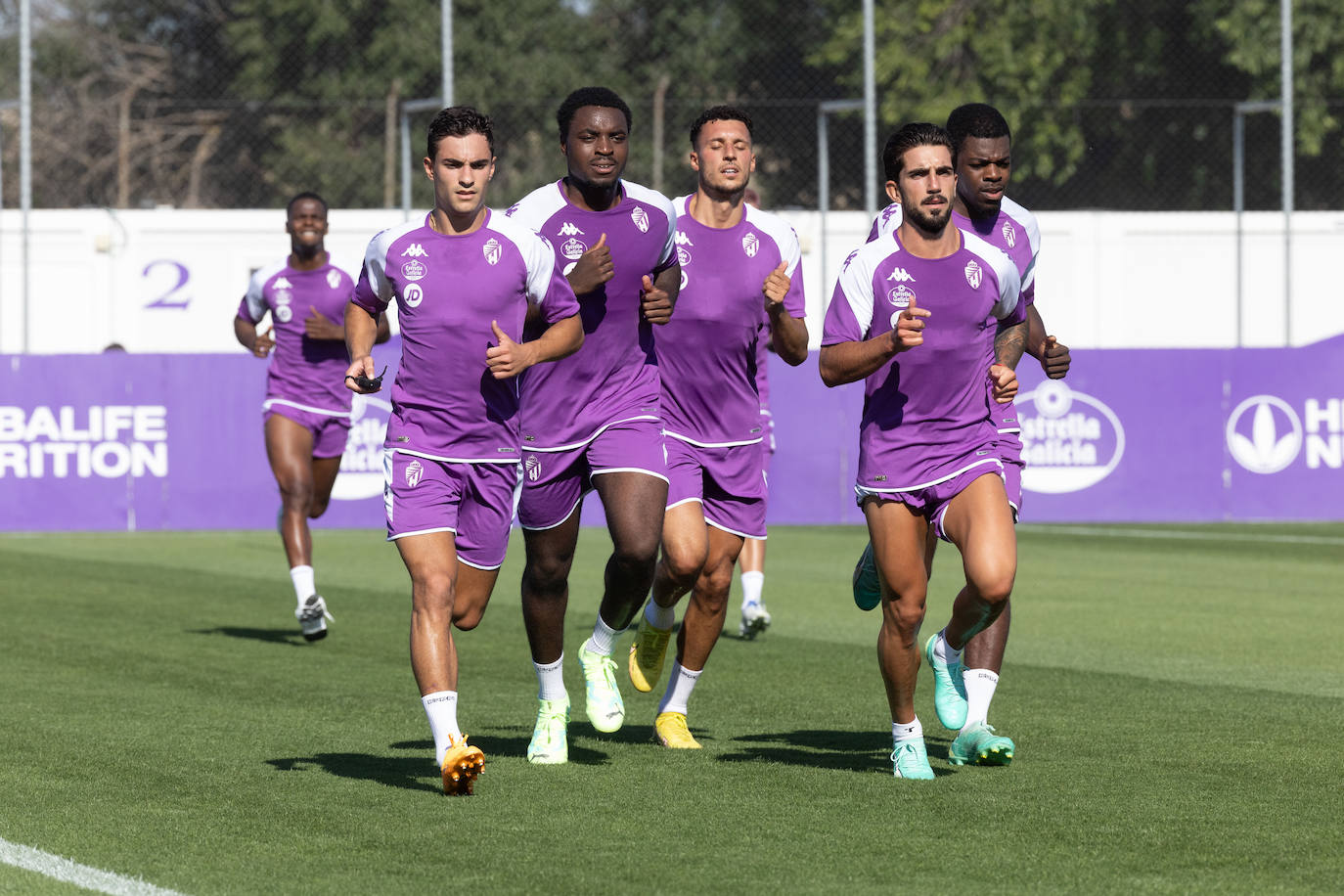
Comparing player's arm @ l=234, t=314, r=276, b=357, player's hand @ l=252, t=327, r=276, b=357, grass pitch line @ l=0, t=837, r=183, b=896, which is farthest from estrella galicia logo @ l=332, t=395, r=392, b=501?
grass pitch line @ l=0, t=837, r=183, b=896

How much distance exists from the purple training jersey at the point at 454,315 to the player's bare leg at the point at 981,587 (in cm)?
161

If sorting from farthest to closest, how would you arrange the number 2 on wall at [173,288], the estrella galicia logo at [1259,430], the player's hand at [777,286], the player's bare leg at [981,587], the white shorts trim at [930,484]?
the number 2 on wall at [173,288], the estrella galicia logo at [1259,430], the player's hand at [777,286], the white shorts trim at [930,484], the player's bare leg at [981,587]

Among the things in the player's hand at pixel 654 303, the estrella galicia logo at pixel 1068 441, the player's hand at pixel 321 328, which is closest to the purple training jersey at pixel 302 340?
the player's hand at pixel 321 328

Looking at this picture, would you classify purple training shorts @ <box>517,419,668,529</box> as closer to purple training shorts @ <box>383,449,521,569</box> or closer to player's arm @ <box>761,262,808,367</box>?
purple training shorts @ <box>383,449,521,569</box>

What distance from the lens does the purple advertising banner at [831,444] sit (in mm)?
20547

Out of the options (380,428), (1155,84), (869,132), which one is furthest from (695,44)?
(380,428)

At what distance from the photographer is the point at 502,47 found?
3925 centimetres

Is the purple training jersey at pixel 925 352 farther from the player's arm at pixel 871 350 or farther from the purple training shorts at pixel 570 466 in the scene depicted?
the purple training shorts at pixel 570 466

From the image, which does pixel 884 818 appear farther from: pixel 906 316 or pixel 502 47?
pixel 502 47

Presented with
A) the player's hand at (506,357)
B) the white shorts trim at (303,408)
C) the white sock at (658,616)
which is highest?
the player's hand at (506,357)

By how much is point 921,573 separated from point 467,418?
5.36 feet

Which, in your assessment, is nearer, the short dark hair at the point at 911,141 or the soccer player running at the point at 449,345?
the soccer player running at the point at 449,345

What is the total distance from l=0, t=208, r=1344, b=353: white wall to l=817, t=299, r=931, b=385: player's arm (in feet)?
66.4

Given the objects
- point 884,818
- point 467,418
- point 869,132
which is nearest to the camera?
point 884,818
